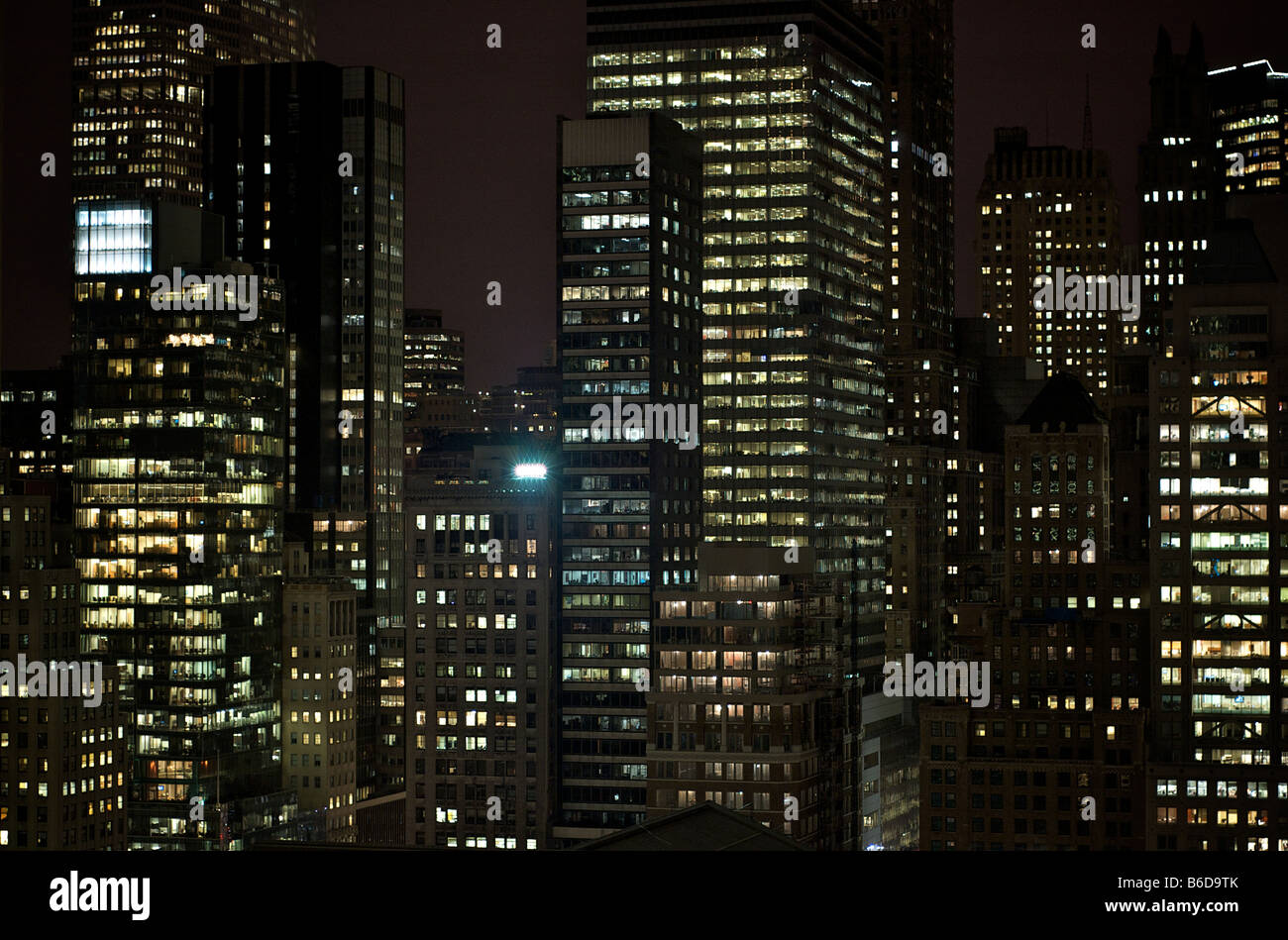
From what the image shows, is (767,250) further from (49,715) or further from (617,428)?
(49,715)

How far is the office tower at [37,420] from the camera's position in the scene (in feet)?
586

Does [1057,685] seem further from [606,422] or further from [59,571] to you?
[59,571]

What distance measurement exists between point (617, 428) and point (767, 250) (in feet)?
114

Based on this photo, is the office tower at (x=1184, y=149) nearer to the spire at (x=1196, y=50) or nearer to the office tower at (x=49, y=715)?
the spire at (x=1196, y=50)

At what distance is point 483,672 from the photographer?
455 ft

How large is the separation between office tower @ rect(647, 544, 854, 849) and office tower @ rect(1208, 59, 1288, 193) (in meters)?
85.9

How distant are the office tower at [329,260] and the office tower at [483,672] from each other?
4500cm

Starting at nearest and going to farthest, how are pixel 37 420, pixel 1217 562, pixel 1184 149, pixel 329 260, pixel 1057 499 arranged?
pixel 1217 562 → pixel 1057 499 → pixel 1184 149 → pixel 37 420 → pixel 329 260

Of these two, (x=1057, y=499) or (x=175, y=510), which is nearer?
(x=175, y=510)

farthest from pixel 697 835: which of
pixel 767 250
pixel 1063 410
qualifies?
pixel 767 250

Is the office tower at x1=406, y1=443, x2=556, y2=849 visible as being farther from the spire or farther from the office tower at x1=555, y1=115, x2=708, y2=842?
the spire

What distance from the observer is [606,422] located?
144 meters
